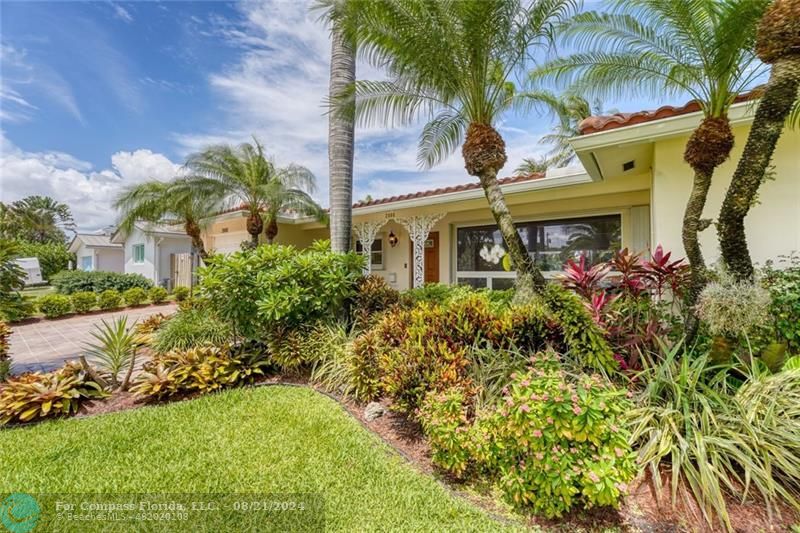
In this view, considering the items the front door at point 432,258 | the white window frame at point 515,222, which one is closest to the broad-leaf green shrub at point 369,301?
the white window frame at point 515,222

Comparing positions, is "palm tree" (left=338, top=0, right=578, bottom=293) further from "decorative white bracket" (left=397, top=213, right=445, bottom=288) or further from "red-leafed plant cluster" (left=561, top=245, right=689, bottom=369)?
"decorative white bracket" (left=397, top=213, right=445, bottom=288)

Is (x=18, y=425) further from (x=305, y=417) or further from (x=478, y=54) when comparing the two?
(x=478, y=54)

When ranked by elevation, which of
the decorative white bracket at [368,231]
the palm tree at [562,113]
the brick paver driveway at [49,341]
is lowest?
the brick paver driveway at [49,341]

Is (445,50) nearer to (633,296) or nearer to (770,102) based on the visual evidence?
(770,102)

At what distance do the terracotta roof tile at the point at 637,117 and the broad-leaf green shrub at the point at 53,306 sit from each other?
18653 mm

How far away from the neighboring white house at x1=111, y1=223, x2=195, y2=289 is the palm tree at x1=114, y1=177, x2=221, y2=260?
7.37 meters

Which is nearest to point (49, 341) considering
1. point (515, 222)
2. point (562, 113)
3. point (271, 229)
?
point (271, 229)

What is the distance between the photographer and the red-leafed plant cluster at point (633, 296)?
174 inches

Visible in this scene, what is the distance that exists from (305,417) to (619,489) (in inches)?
134

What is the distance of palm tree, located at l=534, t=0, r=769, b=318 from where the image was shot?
425 cm

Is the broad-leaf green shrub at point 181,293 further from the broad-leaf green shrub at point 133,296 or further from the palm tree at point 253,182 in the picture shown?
the palm tree at point 253,182

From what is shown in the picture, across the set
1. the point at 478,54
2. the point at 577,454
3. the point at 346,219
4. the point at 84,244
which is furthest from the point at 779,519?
the point at 84,244

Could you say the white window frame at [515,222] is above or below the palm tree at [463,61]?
below

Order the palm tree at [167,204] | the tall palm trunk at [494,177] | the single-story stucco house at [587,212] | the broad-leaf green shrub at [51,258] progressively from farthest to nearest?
the broad-leaf green shrub at [51,258] < the palm tree at [167,204] < the tall palm trunk at [494,177] < the single-story stucco house at [587,212]
